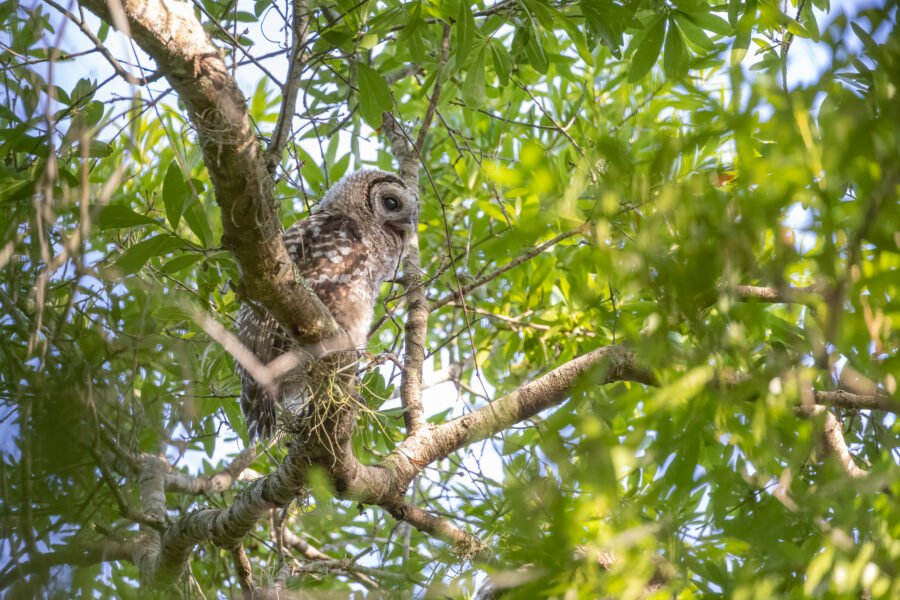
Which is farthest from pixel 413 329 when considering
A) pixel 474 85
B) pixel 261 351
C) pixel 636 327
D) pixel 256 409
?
pixel 636 327

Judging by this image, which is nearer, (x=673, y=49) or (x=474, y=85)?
(x=673, y=49)

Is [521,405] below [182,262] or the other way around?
below

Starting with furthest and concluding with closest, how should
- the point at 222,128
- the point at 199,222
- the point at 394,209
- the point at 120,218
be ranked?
the point at 394,209
the point at 199,222
the point at 120,218
the point at 222,128

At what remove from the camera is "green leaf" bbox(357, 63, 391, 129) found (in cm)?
227

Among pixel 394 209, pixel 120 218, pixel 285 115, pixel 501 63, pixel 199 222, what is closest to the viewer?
pixel 285 115

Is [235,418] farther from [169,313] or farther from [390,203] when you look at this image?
[390,203]

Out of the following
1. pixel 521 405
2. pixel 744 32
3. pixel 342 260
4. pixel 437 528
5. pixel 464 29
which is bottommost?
pixel 437 528

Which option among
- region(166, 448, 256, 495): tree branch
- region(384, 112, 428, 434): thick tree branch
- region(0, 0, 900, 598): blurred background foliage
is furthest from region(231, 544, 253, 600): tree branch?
region(384, 112, 428, 434): thick tree branch

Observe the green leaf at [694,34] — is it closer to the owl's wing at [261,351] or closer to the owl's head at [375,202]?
the owl's wing at [261,351]

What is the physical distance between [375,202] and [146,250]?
184 centimetres

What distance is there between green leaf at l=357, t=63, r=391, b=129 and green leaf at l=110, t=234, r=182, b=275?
70 centimetres

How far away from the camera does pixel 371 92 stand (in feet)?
7.48

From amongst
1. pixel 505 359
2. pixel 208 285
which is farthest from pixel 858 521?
pixel 505 359

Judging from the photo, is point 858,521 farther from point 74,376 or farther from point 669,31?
point 669,31
